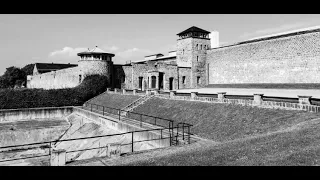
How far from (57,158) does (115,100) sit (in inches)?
902

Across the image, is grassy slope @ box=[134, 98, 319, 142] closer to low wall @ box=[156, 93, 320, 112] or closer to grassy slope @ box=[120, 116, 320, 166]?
low wall @ box=[156, 93, 320, 112]

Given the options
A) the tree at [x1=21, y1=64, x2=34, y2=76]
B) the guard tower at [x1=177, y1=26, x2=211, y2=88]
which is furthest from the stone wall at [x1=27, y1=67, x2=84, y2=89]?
the tree at [x1=21, y1=64, x2=34, y2=76]

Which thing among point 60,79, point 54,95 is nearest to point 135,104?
point 54,95

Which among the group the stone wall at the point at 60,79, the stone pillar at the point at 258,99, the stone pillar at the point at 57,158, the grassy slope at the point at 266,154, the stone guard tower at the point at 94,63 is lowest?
the stone pillar at the point at 57,158

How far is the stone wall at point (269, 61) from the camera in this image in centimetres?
2902

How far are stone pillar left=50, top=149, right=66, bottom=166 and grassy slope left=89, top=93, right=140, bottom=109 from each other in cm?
1847

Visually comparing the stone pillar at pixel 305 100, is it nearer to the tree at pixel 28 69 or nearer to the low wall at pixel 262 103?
the low wall at pixel 262 103

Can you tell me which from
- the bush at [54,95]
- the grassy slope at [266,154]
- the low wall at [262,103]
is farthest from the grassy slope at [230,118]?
the bush at [54,95]

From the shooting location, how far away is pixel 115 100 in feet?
105

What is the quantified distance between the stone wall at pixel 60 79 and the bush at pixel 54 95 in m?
2.83

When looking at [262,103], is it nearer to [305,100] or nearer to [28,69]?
[305,100]

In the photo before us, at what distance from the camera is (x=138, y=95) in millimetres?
30703
